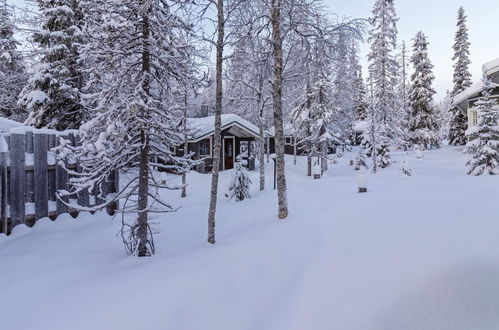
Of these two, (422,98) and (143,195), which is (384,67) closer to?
(422,98)

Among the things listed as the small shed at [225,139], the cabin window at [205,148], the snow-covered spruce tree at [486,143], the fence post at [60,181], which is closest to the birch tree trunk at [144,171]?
the fence post at [60,181]

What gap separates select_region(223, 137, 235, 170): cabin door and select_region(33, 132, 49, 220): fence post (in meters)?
22.2

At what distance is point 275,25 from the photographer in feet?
28.3

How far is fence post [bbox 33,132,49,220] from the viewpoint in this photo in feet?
21.1

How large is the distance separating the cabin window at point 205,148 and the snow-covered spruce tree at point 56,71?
12658 mm

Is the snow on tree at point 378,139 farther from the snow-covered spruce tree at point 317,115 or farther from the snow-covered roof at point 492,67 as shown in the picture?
the snow-covered roof at point 492,67

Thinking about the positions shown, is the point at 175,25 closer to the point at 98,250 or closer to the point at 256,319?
the point at 98,250

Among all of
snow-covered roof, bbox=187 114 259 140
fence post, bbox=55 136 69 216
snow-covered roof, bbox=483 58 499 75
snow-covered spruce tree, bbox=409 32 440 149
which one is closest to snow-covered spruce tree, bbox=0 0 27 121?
snow-covered roof, bbox=187 114 259 140

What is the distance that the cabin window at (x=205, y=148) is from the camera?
26.8m

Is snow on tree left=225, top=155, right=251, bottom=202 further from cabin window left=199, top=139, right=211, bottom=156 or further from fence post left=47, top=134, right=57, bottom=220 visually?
cabin window left=199, top=139, right=211, bottom=156

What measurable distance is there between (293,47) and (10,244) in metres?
9.32

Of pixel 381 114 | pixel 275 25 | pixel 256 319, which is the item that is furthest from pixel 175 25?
pixel 381 114

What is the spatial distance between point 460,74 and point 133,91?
45916 mm

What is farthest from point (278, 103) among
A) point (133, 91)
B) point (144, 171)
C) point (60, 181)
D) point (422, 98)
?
point (422, 98)
